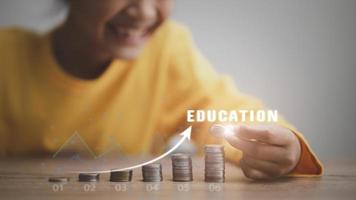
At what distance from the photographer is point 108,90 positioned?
206cm

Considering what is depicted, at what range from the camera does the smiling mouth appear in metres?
2.03

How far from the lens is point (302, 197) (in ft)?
6.41

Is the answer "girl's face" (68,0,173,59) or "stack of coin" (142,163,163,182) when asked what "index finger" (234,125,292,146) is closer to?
"stack of coin" (142,163,163,182)

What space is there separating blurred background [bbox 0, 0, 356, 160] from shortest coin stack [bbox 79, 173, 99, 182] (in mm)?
518

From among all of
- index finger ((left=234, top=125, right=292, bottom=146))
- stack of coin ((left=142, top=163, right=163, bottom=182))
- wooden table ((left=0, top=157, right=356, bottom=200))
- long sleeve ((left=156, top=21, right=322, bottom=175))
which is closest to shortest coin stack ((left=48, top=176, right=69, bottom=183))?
wooden table ((left=0, top=157, right=356, bottom=200))

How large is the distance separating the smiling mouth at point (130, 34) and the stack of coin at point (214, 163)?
436 mm

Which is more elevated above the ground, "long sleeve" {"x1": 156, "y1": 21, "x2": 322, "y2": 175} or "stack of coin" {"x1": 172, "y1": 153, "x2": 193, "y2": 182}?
"long sleeve" {"x1": 156, "y1": 21, "x2": 322, "y2": 175}

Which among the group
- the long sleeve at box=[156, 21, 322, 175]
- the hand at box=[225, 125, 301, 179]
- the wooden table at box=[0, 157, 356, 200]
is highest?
the long sleeve at box=[156, 21, 322, 175]

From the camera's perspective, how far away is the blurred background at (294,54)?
2068 mm

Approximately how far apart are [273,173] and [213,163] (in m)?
0.22

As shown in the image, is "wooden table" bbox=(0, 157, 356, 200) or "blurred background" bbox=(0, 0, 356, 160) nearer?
"wooden table" bbox=(0, 157, 356, 200)

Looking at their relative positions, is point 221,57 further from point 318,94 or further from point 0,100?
point 0,100

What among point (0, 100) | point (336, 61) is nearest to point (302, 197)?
point (336, 61)

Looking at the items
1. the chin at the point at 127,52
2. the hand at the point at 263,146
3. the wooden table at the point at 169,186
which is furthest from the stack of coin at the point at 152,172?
the chin at the point at 127,52
